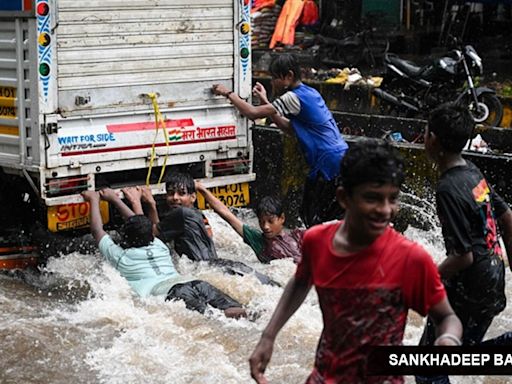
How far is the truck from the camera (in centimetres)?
800

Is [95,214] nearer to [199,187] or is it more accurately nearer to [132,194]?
[132,194]

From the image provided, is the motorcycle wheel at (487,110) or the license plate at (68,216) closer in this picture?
the license plate at (68,216)

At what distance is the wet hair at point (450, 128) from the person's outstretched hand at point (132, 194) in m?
4.03

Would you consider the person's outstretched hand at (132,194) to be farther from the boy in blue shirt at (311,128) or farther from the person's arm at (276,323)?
the person's arm at (276,323)

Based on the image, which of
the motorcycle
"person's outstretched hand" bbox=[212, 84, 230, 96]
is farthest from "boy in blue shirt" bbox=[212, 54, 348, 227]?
the motorcycle

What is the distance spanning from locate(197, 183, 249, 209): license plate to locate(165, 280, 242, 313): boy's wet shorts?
168 centimetres

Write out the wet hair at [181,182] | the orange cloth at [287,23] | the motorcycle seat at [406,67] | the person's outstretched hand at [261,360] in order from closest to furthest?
the person's outstretched hand at [261,360]
the wet hair at [181,182]
the motorcycle seat at [406,67]
the orange cloth at [287,23]

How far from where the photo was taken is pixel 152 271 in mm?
7715

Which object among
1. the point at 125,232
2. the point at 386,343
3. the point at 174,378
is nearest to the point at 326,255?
the point at 386,343

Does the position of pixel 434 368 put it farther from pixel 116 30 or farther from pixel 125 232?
pixel 116 30

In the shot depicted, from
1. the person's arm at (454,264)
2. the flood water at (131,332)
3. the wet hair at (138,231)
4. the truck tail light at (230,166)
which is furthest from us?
the truck tail light at (230,166)

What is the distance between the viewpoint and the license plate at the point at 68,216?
26.9 ft

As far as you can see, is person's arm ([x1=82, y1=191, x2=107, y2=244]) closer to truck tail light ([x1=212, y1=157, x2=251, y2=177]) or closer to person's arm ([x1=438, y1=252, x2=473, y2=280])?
truck tail light ([x1=212, y1=157, x2=251, y2=177])

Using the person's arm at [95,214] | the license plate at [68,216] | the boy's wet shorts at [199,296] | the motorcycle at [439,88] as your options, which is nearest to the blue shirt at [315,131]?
the boy's wet shorts at [199,296]
